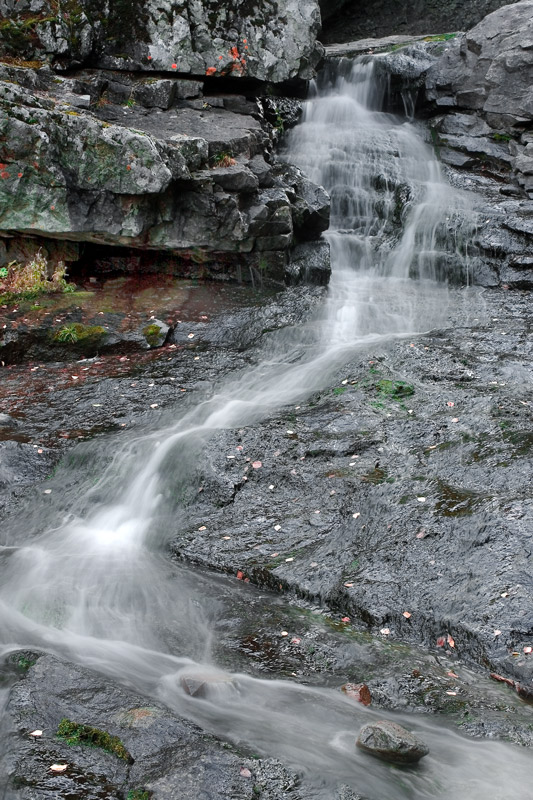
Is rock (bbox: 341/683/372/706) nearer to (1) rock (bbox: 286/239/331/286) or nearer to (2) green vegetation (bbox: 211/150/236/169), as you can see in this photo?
(1) rock (bbox: 286/239/331/286)

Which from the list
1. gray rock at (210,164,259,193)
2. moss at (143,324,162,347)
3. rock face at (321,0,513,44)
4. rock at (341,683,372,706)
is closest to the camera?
rock at (341,683,372,706)

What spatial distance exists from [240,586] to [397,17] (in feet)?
61.5

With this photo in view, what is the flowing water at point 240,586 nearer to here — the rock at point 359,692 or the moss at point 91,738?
the rock at point 359,692

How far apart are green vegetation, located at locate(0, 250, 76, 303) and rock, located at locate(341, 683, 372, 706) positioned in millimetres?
7218

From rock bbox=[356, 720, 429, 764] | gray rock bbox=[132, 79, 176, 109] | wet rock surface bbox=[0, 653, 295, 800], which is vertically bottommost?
wet rock surface bbox=[0, 653, 295, 800]

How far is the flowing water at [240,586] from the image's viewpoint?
3.45 meters

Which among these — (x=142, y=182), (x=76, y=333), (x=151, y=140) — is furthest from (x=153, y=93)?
(x=76, y=333)

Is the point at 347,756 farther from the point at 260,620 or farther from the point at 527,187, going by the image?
the point at 527,187

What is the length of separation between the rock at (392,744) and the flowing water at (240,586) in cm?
5

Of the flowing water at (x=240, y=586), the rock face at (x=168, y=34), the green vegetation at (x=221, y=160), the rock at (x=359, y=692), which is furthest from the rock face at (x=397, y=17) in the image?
the rock at (x=359, y=692)

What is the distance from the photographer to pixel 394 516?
17.1 ft

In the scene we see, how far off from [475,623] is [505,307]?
6.24 m

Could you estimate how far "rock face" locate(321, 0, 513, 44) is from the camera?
18.0 meters

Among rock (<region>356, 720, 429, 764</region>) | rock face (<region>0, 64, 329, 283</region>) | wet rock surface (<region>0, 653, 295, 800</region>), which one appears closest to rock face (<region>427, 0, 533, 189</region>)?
rock face (<region>0, 64, 329, 283</region>)
